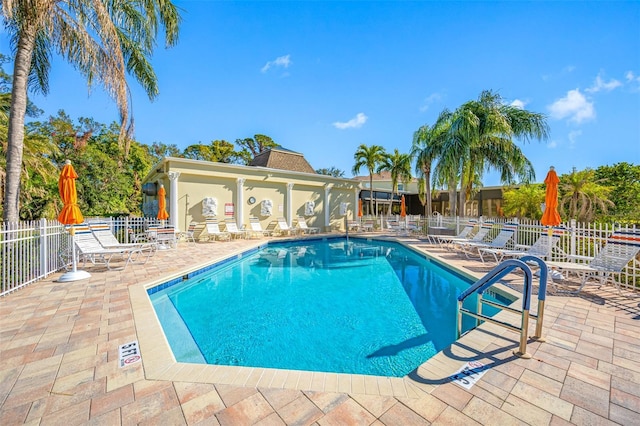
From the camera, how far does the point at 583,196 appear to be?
46.6 ft

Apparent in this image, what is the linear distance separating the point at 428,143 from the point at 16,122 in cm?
1771

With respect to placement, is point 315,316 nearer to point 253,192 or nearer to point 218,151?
point 253,192

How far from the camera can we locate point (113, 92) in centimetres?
767

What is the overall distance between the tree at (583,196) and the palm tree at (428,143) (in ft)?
22.5

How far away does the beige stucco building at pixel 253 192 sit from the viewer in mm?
14000

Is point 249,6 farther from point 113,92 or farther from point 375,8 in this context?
point 113,92

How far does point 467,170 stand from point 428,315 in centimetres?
1177

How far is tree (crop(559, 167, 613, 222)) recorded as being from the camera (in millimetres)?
14234

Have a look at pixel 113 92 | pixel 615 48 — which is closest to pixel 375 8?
pixel 615 48

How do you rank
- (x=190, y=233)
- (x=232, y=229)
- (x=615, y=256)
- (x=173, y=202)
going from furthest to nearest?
(x=232, y=229)
(x=190, y=233)
(x=173, y=202)
(x=615, y=256)

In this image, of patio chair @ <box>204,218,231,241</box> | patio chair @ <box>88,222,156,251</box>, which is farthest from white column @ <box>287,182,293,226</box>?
patio chair @ <box>88,222,156,251</box>

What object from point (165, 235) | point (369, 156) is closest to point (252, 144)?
point (369, 156)

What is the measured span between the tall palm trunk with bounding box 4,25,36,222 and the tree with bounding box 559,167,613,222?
22250 mm

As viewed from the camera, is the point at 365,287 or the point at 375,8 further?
the point at 375,8
